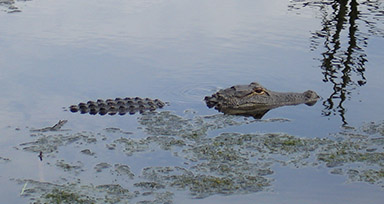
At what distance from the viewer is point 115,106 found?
8.77 m

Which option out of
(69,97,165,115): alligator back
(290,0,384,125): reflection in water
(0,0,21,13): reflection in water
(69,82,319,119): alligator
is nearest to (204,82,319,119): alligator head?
(69,82,319,119): alligator

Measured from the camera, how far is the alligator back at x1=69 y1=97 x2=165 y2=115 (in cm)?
873

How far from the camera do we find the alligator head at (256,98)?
9234 mm

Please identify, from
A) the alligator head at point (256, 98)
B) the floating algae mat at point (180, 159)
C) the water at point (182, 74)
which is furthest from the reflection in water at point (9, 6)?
the floating algae mat at point (180, 159)

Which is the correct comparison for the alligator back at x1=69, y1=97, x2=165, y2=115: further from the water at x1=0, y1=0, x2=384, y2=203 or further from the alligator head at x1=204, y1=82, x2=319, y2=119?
the alligator head at x1=204, y1=82, x2=319, y2=119

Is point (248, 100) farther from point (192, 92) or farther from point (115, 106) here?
point (115, 106)

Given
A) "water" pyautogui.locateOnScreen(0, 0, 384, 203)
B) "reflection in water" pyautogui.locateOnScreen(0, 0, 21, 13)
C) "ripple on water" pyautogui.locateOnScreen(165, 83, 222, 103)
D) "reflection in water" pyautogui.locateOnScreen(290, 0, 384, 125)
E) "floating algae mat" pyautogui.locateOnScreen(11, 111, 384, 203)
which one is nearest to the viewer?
"floating algae mat" pyautogui.locateOnScreen(11, 111, 384, 203)

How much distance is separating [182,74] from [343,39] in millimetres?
3472

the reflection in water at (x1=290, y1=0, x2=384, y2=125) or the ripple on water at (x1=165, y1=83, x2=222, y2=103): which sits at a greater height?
the reflection in water at (x1=290, y1=0, x2=384, y2=125)

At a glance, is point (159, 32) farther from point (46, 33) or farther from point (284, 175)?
point (284, 175)

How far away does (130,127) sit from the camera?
8.27 m

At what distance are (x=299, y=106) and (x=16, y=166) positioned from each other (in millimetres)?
3845

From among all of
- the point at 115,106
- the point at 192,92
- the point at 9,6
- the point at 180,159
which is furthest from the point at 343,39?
the point at 9,6

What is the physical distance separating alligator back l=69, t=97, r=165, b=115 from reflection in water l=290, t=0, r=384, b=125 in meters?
2.24
